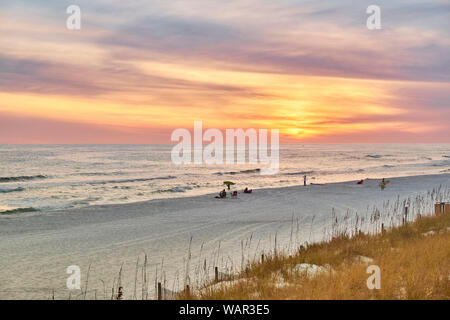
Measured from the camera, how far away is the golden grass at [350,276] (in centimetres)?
677

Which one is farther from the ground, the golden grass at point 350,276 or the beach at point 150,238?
the golden grass at point 350,276

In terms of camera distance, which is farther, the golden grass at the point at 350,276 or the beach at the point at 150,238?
the beach at the point at 150,238

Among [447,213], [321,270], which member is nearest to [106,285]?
[321,270]

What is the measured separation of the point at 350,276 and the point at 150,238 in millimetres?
12214

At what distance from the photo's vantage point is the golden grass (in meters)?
6.77

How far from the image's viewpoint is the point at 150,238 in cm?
1819

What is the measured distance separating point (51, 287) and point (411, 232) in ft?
38.8

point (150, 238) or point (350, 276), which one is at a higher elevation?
point (350, 276)

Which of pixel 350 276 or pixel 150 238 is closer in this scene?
pixel 350 276

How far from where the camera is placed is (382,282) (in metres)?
7.16

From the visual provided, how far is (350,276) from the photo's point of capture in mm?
7625

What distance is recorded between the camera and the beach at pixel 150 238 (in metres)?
12.0

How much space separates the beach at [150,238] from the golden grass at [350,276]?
5.55 ft
